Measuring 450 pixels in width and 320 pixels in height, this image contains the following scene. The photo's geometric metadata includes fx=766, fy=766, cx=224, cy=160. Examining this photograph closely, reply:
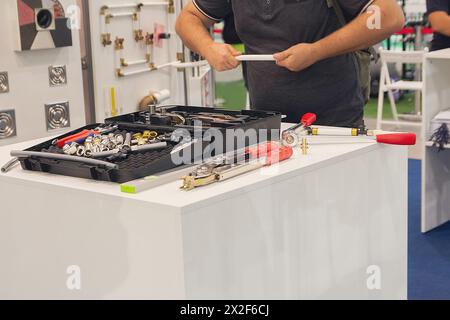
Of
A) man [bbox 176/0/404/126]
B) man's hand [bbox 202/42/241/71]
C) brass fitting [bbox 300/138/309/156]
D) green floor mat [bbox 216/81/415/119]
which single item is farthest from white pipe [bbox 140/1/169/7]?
green floor mat [bbox 216/81/415/119]

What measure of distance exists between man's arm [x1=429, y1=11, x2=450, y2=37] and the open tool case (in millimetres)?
2245

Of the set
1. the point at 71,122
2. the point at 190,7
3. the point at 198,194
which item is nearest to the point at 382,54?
the point at 71,122

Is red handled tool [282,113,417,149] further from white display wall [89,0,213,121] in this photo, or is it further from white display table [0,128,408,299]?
white display wall [89,0,213,121]

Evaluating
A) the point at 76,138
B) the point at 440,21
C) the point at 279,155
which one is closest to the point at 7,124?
the point at 76,138

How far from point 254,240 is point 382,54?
15.8 feet

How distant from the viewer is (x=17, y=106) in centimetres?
338

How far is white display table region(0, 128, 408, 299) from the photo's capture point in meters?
1.45

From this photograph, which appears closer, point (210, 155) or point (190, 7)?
point (210, 155)

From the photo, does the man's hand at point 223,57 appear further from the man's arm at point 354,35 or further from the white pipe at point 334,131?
the white pipe at point 334,131

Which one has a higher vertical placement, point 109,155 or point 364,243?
point 109,155

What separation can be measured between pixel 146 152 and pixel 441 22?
8.77ft

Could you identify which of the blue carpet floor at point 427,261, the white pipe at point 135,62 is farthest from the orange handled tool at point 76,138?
the white pipe at point 135,62

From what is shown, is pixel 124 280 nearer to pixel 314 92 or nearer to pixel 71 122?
pixel 314 92
